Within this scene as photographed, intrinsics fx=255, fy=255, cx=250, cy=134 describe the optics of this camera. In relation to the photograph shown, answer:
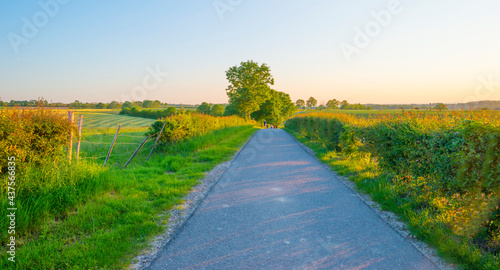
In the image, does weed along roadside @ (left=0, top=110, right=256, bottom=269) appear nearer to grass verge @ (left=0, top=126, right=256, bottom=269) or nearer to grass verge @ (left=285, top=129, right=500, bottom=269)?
grass verge @ (left=0, top=126, right=256, bottom=269)

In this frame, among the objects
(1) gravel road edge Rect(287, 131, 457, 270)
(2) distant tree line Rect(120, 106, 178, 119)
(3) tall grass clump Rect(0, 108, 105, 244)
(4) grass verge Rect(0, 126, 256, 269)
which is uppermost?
(2) distant tree line Rect(120, 106, 178, 119)

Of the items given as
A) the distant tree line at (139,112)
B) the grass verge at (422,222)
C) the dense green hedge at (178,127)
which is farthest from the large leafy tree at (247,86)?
the grass verge at (422,222)

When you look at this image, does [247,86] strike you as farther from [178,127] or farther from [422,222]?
[422,222]

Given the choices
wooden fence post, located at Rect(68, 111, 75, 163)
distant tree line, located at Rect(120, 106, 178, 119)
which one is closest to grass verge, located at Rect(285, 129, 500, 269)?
wooden fence post, located at Rect(68, 111, 75, 163)

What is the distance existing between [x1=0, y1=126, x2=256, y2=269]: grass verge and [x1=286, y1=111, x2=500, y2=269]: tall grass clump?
435cm

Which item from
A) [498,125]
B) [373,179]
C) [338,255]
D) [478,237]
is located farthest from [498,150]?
[373,179]

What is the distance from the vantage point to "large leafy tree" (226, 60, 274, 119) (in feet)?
149

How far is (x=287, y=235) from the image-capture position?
3.90 meters

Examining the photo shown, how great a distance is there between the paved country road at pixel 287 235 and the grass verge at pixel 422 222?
33 centimetres

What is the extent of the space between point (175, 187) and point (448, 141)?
5798 millimetres

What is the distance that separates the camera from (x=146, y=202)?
212 inches

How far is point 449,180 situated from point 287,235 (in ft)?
8.08

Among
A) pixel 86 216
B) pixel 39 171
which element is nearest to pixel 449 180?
pixel 86 216

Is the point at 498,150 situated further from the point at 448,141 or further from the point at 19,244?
the point at 19,244
